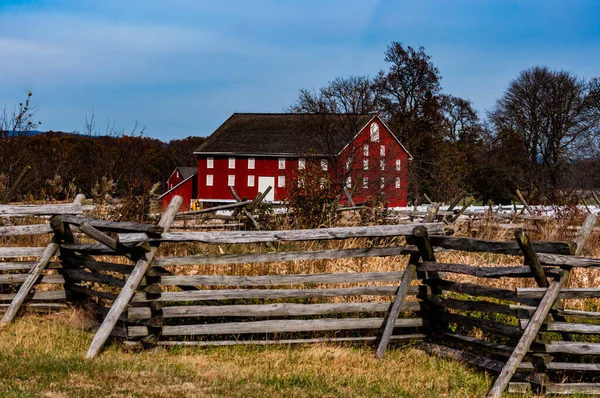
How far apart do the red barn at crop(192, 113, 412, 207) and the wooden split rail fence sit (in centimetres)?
2827

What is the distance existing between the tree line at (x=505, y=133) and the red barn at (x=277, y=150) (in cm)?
451

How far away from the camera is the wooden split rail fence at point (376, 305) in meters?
6.84

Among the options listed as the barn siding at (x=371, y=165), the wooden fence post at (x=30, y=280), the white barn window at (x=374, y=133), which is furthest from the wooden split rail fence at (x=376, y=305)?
the white barn window at (x=374, y=133)

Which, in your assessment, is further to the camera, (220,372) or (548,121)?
(548,121)

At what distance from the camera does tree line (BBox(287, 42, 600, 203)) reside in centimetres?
4912

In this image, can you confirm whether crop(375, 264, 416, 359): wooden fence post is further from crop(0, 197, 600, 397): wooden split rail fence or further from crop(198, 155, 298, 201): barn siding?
crop(198, 155, 298, 201): barn siding

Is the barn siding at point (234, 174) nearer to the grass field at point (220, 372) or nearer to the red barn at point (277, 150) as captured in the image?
the red barn at point (277, 150)

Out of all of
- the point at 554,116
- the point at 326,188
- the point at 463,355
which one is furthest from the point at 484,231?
the point at 554,116

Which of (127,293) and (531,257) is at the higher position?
(531,257)

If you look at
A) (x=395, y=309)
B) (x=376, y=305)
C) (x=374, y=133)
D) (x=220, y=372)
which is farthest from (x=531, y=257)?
(x=374, y=133)

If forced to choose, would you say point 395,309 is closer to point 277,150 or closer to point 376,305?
point 376,305

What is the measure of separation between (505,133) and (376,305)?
154ft

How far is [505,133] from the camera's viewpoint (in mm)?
52500

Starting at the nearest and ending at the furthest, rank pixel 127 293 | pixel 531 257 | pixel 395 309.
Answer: pixel 531 257
pixel 127 293
pixel 395 309
